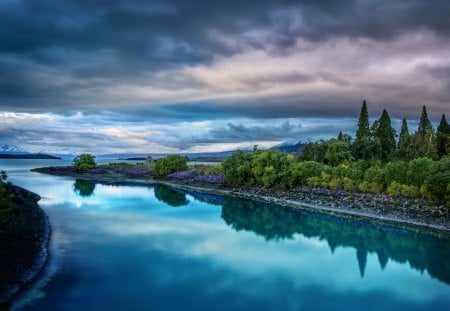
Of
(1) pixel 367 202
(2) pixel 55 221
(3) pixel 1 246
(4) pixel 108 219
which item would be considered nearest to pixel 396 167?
(1) pixel 367 202

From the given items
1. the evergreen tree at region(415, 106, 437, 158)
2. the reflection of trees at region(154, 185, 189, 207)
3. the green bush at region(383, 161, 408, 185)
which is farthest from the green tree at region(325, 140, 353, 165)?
the reflection of trees at region(154, 185, 189, 207)

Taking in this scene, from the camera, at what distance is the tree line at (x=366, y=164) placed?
37812mm

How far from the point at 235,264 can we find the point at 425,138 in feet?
193

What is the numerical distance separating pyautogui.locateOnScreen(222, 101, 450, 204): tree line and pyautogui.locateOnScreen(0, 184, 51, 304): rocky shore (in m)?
30.4

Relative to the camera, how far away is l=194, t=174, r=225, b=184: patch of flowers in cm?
6836

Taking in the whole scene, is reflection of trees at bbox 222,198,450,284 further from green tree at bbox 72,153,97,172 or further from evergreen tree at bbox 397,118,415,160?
green tree at bbox 72,153,97,172

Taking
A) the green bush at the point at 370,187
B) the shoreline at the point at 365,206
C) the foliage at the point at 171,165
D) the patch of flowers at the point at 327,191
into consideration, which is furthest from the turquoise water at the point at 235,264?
the foliage at the point at 171,165

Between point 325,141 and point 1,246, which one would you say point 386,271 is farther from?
point 325,141

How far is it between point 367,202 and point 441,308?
2360 centimetres

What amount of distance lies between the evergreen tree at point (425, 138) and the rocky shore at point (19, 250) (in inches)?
2002

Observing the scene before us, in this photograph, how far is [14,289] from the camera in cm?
1593

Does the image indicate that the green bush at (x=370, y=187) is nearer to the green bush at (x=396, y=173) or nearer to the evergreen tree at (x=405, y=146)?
the green bush at (x=396, y=173)

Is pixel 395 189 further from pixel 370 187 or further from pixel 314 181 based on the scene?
pixel 314 181

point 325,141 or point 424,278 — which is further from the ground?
point 325,141
